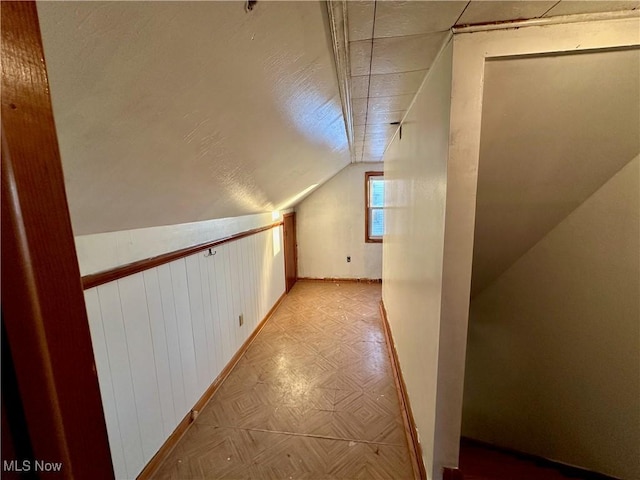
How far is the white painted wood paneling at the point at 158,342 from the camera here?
4.27 ft

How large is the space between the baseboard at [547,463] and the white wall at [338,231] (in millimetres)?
3007

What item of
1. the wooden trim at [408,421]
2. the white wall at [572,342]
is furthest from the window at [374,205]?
the white wall at [572,342]

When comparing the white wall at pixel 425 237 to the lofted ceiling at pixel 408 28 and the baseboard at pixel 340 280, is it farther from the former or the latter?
Answer: the baseboard at pixel 340 280

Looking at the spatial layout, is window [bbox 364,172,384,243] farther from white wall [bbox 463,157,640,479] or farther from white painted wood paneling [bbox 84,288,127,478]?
white painted wood paneling [bbox 84,288,127,478]

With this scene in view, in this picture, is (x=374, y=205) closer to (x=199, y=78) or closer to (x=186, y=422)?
(x=186, y=422)

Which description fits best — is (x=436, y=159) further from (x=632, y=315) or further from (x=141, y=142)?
(x=632, y=315)

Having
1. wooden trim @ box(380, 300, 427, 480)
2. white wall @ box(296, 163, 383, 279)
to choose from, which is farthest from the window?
wooden trim @ box(380, 300, 427, 480)

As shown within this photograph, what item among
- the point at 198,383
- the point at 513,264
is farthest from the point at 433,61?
the point at 198,383

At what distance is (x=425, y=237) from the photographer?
1.40 metres

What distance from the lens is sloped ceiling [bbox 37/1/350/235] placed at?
1.88 feet

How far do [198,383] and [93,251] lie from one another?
1.30m

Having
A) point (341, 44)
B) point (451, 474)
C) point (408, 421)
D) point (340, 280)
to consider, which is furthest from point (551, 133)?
point (340, 280)

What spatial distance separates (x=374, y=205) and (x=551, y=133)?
3756mm

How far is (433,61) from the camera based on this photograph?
1.19 m
